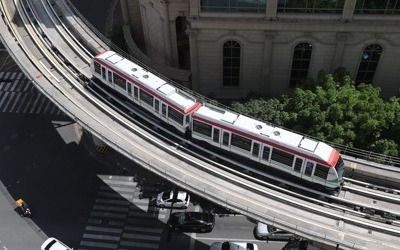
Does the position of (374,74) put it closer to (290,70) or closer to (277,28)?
(290,70)

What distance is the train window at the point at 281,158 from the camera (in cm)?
4241

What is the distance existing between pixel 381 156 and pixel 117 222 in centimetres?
2952

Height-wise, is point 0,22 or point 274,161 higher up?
point 0,22

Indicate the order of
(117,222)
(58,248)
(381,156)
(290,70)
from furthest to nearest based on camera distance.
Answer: (290,70)
(117,222)
(58,248)
(381,156)

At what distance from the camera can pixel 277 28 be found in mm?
53188

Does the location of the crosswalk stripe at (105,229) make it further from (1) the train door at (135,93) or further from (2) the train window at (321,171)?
(2) the train window at (321,171)

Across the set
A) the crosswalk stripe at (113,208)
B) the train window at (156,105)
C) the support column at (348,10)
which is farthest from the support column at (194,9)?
the crosswalk stripe at (113,208)

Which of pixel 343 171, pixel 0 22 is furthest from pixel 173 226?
pixel 0 22

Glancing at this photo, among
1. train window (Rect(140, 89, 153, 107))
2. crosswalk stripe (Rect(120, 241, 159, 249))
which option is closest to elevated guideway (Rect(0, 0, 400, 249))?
train window (Rect(140, 89, 153, 107))

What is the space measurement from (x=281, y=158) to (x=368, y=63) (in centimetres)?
2097

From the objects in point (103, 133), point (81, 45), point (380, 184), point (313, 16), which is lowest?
point (380, 184)

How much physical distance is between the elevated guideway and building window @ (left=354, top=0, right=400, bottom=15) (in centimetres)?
2294

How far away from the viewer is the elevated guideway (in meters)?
39.3

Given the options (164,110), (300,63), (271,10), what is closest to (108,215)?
(164,110)
